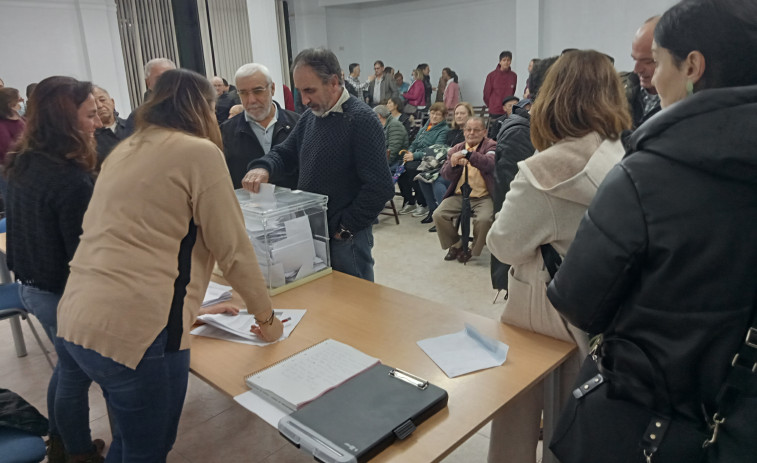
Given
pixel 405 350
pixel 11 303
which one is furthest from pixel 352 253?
pixel 11 303

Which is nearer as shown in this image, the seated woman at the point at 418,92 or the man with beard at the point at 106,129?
the man with beard at the point at 106,129

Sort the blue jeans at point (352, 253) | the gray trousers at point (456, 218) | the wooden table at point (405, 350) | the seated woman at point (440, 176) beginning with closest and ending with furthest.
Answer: the wooden table at point (405, 350), the blue jeans at point (352, 253), the gray trousers at point (456, 218), the seated woman at point (440, 176)

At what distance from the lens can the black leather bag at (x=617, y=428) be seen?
0.98 m

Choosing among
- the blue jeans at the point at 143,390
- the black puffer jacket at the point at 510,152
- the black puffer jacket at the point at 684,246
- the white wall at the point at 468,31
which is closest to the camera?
the black puffer jacket at the point at 684,246

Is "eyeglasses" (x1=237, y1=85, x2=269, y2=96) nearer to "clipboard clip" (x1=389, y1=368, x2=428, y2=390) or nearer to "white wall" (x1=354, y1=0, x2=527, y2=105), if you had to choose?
"clipboard clip" (x1=389, y1=368, x2=428, y2=390)

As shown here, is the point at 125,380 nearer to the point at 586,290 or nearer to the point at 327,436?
the point at 327,436

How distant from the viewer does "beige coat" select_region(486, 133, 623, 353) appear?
1.37m

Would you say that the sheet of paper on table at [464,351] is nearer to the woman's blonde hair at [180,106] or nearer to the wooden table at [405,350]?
the wooden table at [405,350]

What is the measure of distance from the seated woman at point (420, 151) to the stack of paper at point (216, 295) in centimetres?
385

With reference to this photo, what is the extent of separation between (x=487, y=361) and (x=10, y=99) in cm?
445

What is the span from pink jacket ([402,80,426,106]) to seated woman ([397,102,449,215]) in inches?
183

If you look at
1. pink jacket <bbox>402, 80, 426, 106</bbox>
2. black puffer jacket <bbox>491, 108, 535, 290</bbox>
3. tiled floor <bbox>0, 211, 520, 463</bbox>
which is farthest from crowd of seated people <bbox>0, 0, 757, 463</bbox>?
pink jacket <bbox>402, 80, 426, 106</bbox>

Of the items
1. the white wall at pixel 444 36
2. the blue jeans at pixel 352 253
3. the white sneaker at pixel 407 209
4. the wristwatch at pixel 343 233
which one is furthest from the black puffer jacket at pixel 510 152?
the white wall at pixel 444 36

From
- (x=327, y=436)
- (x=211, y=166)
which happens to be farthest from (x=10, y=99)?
(x=327, y=436)
